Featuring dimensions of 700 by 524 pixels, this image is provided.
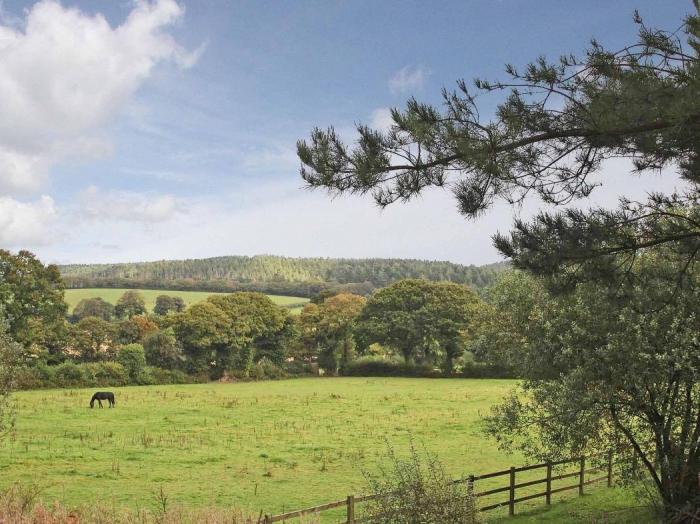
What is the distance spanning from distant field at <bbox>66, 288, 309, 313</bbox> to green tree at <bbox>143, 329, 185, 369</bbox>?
185ft

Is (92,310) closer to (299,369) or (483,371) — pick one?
(299,369)

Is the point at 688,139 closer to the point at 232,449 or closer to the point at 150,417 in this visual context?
the point at 232,449

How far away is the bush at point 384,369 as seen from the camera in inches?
2630

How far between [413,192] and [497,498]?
12906 mm

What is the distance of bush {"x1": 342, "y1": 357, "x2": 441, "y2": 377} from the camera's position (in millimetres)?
66812

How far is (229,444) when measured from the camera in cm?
2617

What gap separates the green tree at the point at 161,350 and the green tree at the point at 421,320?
21113 mm

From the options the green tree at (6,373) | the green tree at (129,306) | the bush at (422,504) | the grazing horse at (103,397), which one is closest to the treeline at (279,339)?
the grazing horse at (103,397)

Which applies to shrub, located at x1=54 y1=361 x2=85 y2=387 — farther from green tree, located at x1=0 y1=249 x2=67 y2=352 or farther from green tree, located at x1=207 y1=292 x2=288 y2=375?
green tree, located at x1=207 y1=292 x2=288 y2=375

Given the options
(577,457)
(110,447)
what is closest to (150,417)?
(110,447)

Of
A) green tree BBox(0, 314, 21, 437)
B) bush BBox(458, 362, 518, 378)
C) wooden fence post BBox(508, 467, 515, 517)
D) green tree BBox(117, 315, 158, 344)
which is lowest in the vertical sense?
bush BBox(458, 362, 518, 378)

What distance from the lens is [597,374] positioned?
13477 mm

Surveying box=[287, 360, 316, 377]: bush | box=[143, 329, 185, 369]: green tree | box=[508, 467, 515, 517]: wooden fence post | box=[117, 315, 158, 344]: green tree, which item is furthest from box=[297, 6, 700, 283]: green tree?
box=[117, 315, 158, 344]: green tree

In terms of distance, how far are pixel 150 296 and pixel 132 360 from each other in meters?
79.1
